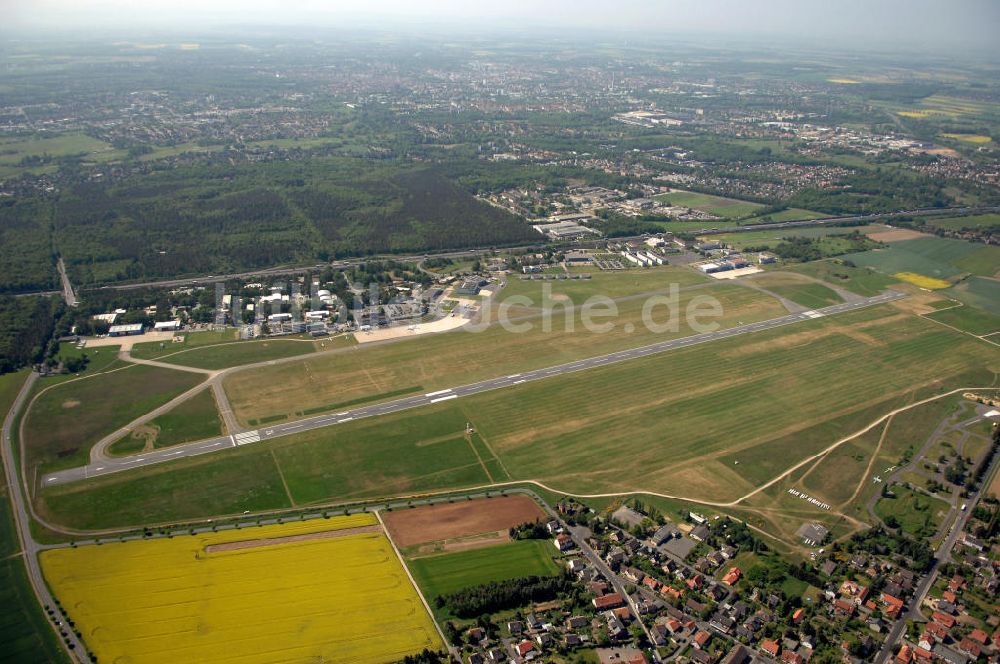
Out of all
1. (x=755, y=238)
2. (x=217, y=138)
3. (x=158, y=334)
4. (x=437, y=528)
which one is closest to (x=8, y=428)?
(x=158, y=334)

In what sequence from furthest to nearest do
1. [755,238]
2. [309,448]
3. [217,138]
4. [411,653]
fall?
[217,138], [755,238], [309,448], [411,653]

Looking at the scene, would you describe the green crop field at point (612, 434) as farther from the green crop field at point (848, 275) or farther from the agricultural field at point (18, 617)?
the green crop field at point (848, 275)

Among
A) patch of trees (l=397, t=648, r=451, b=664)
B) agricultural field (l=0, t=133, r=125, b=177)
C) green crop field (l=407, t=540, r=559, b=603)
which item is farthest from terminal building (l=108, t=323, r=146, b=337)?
agricultural field (l=0, t=133, r=125, b=177)

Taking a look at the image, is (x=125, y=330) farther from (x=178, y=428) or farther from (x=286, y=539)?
(x=286, y=539)

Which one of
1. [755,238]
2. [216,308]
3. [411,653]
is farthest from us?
[755,238]

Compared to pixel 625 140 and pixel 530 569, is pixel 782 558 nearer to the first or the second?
pixel 530 569

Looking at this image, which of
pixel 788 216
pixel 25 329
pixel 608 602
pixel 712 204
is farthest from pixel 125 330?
pixel 788 216
